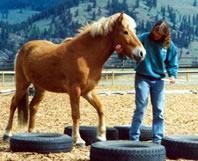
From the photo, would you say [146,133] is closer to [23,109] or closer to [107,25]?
[107,25]

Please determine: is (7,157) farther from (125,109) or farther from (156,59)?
(125,109)

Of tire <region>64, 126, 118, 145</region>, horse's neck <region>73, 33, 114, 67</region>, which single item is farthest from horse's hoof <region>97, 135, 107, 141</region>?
horse's neck <region>73, 33, 114, 67</region>

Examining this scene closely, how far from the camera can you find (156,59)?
672cm

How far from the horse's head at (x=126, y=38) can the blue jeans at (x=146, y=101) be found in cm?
48

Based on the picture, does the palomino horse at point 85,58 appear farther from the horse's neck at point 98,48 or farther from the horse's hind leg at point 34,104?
the horse's hind leg at point 34,104

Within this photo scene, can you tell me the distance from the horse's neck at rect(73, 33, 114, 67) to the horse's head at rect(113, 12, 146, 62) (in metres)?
0.15

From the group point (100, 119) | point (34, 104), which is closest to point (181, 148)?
point (100, 119)

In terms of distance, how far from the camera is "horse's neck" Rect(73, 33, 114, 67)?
6.78 meters

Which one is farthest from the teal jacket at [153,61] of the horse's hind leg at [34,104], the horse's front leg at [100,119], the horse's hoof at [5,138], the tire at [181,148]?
the horse's hoof at [5,138]

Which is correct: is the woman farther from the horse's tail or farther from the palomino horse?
the horse's tail

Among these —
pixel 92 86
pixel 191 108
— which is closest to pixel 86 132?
pixel 92 86

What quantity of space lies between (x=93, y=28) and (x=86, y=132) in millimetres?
1634

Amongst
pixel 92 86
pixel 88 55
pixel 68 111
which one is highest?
pixel 88 55

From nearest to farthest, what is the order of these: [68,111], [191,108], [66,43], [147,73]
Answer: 1. [147,73]
2. [66,43]
3. [68,111]
4. [191,108]
